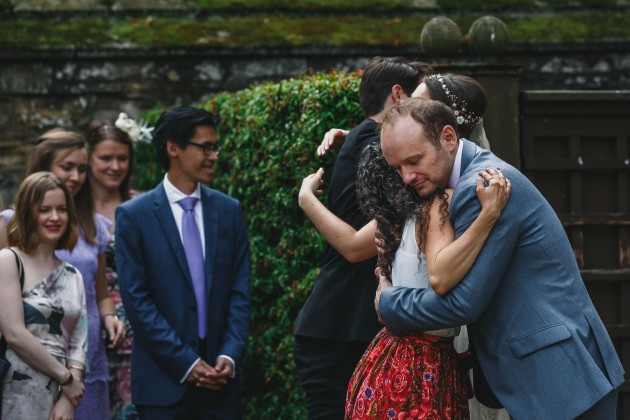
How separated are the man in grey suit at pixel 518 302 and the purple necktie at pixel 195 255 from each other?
2023 millimetres

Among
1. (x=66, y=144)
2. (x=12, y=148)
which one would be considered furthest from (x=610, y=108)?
(x=12, y=148)

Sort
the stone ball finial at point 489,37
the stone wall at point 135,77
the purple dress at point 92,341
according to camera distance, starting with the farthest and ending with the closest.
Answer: the stone wall at point 135,77
the purple dress at point 92,341
the stone ball finial at point 489,37

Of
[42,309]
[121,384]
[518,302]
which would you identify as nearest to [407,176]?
[518,302]

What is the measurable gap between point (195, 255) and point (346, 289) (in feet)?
3.70

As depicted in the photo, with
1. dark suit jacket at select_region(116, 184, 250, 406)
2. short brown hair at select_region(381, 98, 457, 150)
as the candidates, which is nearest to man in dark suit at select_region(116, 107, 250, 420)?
dark suit jacket at select_region(116, 184, 250, 406)

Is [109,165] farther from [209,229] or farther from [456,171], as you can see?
[456,171]

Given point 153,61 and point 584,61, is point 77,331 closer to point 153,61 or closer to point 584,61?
point 153,61

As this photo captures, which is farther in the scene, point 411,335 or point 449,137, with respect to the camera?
point 411,335

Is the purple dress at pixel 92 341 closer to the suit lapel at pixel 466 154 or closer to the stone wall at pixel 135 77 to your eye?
the suit lapel at pixel 466 154

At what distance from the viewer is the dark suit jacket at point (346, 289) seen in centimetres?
476

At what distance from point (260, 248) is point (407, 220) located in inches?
120

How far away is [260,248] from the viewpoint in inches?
272

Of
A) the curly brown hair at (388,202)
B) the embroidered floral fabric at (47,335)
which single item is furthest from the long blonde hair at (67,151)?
the curly brown hair at (388,202)

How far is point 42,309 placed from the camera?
5.46m
